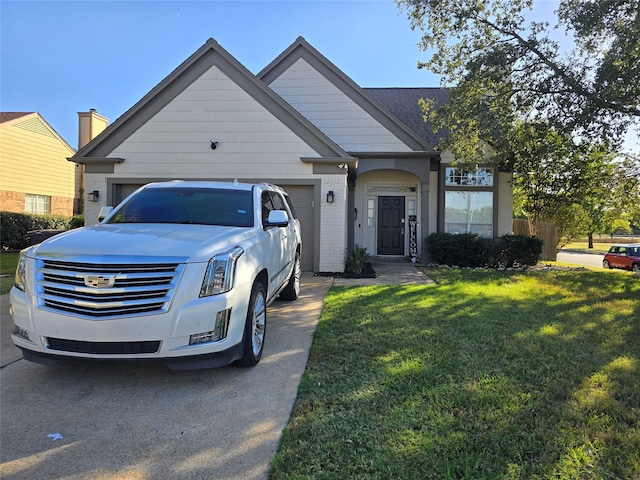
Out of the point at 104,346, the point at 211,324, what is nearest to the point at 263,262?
the point at 211,324

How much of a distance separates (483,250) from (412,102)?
693 cm

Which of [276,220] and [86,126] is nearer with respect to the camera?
[276,220]

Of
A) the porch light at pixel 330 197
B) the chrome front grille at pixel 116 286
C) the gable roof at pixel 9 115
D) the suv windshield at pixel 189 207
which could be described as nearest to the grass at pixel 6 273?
the suv windshield at pixel 189 207

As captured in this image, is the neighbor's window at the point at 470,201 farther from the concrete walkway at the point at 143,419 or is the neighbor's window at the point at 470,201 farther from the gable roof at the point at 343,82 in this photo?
the concrete walkway at the point at 143,419

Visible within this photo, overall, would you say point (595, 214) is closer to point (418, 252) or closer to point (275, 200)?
point (418, 252)

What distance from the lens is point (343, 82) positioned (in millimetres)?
12406

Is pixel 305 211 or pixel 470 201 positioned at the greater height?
pixel 470 201

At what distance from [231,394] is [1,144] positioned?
21.0m

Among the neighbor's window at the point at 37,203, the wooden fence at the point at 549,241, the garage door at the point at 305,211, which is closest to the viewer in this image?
the garage door at the point at 305,211

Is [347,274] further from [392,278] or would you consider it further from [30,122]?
[30,122]

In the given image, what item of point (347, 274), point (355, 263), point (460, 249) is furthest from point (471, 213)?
point (347, 274)

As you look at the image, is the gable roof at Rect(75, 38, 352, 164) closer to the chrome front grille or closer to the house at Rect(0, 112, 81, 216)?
Answer: the chrome front grille

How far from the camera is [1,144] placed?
1827cm

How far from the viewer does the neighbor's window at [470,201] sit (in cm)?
1326
